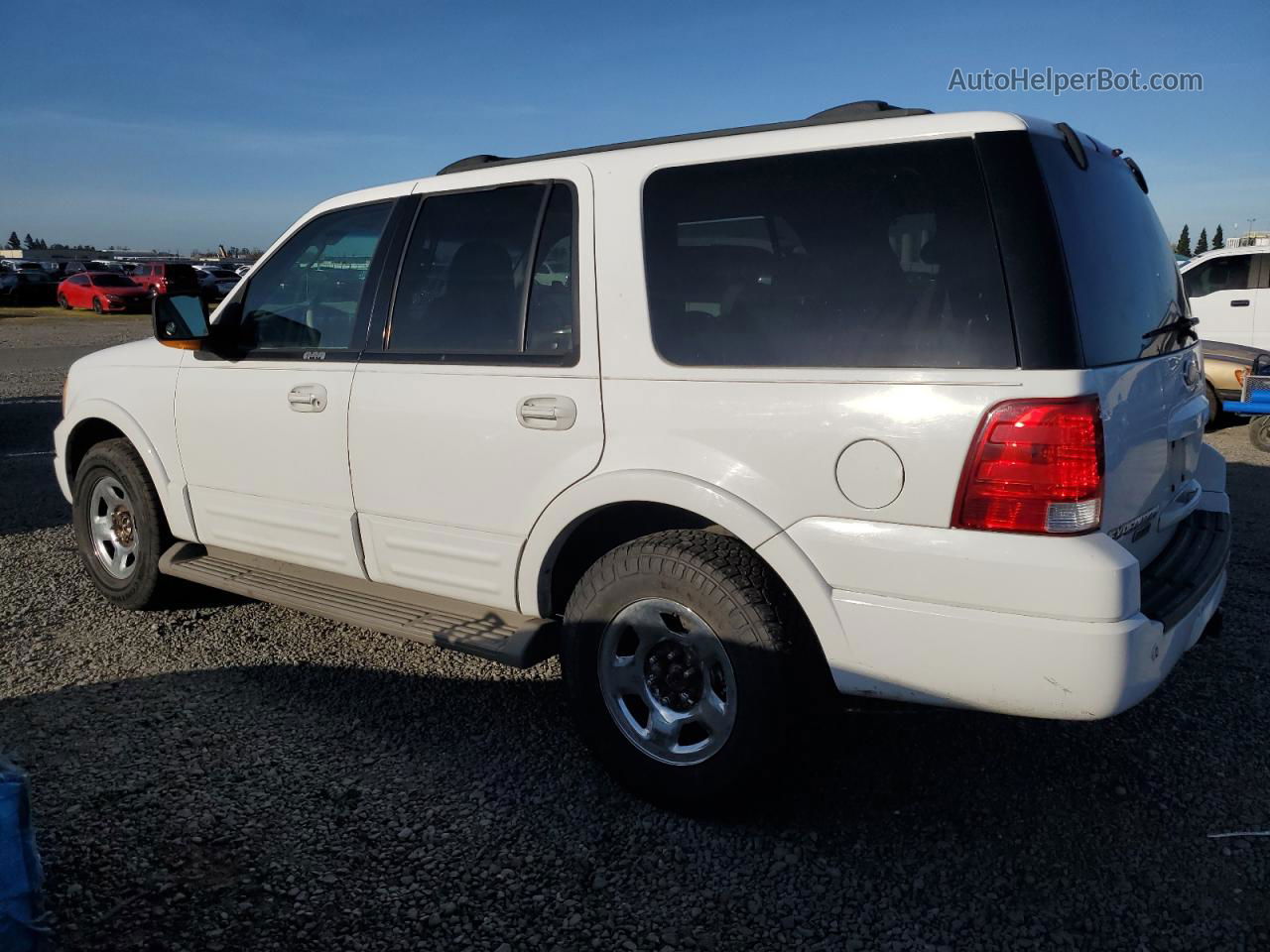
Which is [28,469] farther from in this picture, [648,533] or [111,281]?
[111,281]

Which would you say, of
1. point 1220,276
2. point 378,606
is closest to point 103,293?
point 1220,276

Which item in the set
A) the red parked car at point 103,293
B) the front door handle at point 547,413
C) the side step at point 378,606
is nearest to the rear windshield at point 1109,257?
the front door handle at point 547,413

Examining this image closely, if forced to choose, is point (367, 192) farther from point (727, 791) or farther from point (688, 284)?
point (727, 791)

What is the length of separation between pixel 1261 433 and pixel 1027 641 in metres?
8.77

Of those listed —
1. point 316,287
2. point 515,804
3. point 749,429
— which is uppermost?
point 316,287

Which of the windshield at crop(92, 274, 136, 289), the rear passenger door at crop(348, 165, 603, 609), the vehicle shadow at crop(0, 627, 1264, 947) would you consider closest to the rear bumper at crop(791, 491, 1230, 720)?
the vehicle shadow at crop(0, 627, 1264, 947)

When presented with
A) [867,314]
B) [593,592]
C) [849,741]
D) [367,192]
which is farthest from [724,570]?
[367,192]

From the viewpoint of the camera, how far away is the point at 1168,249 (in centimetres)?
349

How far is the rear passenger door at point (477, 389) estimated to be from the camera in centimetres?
328

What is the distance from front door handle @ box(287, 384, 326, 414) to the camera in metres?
3.87

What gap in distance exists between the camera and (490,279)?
3.61m

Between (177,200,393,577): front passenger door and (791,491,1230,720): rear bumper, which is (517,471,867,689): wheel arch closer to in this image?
(791,491,1230,720): rear bumper

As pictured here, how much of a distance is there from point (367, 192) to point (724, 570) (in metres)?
2.27

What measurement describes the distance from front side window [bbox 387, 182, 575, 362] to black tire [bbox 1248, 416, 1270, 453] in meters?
8.80
